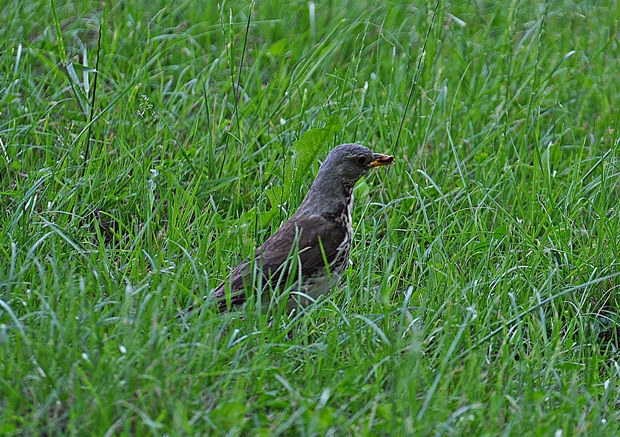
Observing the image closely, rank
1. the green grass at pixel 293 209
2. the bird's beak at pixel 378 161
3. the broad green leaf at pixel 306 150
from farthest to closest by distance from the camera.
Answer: the broad green leaf at pixel 306 150, the bird's beak at pixel 378 161, the green grass at pixel 293 209

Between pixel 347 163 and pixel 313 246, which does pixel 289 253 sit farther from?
pixel 347 163

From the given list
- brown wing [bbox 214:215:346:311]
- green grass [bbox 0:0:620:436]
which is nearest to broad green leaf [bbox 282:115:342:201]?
green grass [bbox 0:0:620:436]

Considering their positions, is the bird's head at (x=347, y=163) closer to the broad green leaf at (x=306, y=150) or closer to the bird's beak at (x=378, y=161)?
the bird's beak at (x=378, y=161)

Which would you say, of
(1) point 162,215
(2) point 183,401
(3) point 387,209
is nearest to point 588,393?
(2) point 183,401

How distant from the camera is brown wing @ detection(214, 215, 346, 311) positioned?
162 inches

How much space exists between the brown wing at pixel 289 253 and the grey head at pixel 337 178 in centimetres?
10

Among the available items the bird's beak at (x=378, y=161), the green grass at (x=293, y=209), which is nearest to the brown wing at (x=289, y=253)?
the green grass at (x=293, y=209)

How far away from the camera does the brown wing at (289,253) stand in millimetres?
4105

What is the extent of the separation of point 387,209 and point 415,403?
6.78 ft

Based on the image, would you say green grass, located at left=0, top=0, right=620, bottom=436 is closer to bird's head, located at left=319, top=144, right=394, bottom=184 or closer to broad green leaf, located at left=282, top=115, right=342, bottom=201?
broad green leaf, located at left=282, top=115, right=342, bottom=201

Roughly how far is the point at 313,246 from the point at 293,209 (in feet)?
2.03

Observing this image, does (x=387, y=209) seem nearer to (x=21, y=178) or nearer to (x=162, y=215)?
(x=162, y=215)

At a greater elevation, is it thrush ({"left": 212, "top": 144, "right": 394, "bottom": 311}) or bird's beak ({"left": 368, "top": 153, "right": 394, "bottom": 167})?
bird's beak ({"left": 368, "top": 153, "right": 394, "bottom": 167})

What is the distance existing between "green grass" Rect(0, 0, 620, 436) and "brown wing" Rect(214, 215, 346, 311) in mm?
116
